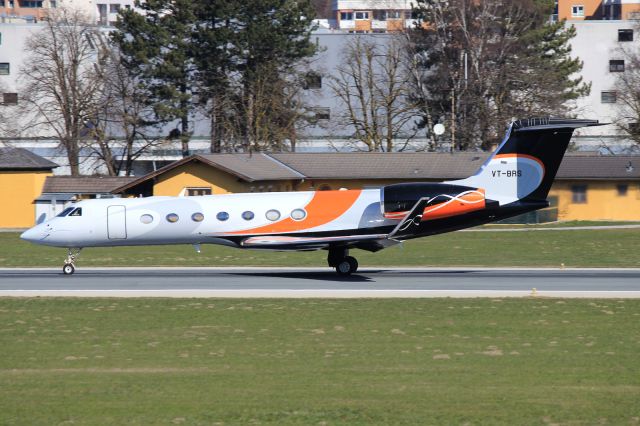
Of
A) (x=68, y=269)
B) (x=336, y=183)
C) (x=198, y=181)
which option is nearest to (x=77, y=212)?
(x=68, y=269)

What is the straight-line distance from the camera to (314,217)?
31688 millimetres

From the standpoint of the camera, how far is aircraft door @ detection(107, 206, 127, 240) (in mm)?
32375

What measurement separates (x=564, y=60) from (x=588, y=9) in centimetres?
5048

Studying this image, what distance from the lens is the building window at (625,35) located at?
86500mm

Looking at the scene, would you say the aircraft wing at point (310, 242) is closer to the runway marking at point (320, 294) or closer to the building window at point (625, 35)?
the runway marking at point (320, 294)

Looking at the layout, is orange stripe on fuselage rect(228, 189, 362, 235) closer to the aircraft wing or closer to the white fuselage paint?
the white fuselage paint

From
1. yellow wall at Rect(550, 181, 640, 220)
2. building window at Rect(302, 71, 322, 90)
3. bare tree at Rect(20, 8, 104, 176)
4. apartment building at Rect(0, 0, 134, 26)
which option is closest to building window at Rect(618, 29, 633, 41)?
building window at Rect(302, 71, 322, 90)

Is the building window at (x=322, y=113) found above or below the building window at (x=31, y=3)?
below

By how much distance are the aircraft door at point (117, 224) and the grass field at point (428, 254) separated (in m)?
5.24
